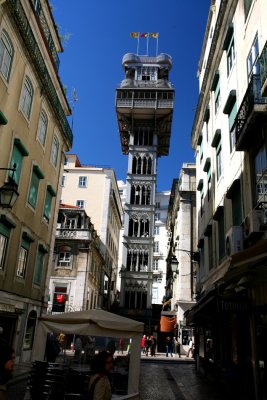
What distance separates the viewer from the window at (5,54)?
13.2m

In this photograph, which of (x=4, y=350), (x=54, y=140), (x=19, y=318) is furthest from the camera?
(x=54, y=140)

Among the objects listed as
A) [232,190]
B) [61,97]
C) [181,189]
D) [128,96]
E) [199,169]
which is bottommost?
[232,190]

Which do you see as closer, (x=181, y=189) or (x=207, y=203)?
(x=207, y=203)

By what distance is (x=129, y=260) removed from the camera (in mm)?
55094

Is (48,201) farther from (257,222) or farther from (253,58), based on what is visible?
(257,222)

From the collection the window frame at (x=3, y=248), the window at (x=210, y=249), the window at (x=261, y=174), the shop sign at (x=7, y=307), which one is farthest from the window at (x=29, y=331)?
the window at (x=261, y=174)

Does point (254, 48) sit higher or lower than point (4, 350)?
higher

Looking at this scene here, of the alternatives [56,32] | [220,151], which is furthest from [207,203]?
[56,32]

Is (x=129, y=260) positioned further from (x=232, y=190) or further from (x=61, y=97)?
(x=232, y=190)

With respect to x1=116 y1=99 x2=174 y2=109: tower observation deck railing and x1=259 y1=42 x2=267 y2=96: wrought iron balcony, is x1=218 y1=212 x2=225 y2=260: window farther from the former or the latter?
x1=116 y1=99 x2=174 y2=109: tower observation deck railing

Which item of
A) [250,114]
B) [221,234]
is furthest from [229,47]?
[221,234]

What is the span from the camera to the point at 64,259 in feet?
114

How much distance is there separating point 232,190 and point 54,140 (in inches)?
431

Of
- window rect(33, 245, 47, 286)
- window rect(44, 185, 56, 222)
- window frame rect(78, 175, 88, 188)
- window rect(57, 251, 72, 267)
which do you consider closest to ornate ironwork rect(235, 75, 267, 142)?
window rect(44, 185, 56, 222)
